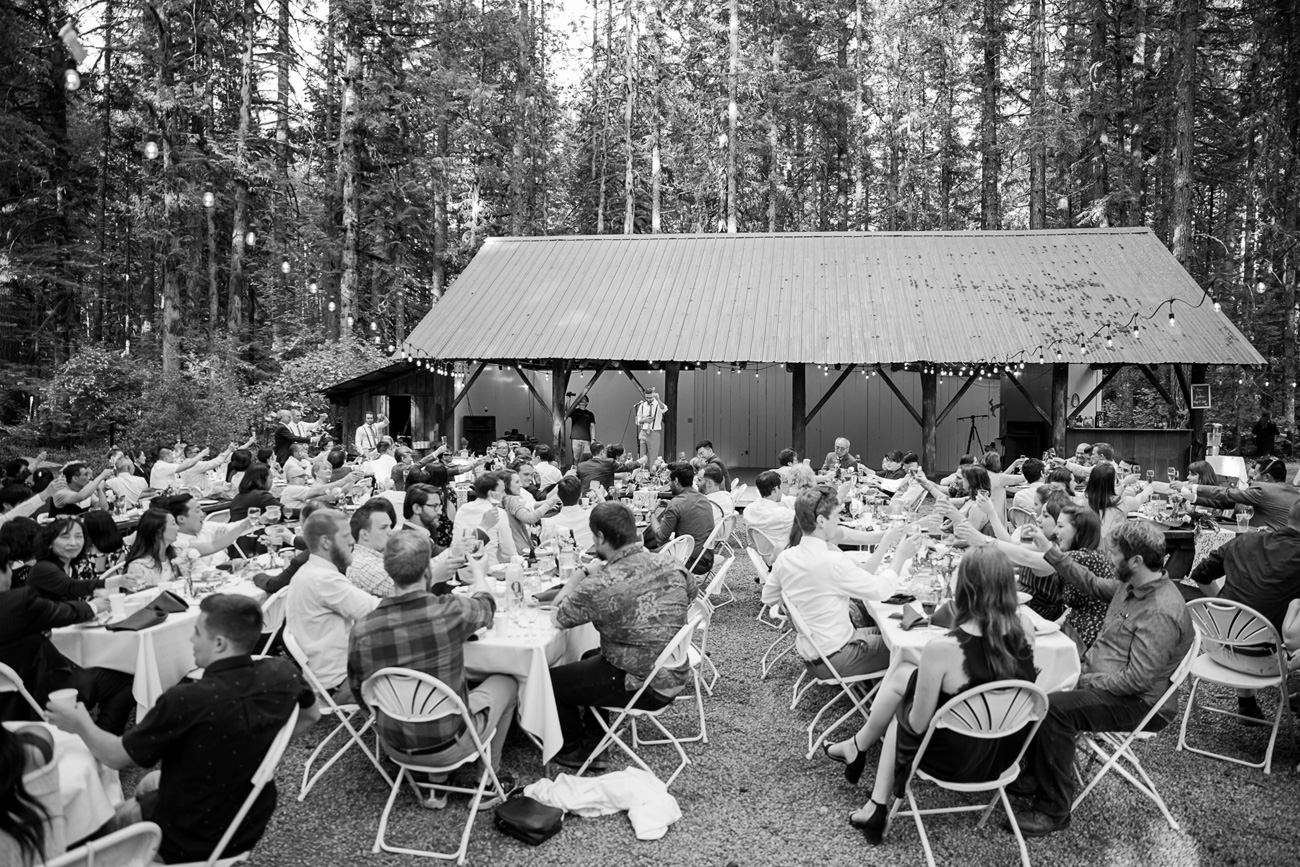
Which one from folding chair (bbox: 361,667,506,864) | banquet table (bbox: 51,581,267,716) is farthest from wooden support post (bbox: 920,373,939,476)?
banquet table (bbox: 51,581,267,716)

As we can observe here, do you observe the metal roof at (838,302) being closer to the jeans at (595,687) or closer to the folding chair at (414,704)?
the jeans at (595,687)

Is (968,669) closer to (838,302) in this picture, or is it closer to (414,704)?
(414,704)

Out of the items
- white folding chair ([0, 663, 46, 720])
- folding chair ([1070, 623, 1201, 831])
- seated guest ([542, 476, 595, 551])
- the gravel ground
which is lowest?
the gravel ground

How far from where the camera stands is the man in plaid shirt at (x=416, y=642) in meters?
3.51

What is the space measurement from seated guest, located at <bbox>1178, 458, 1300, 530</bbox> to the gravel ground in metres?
2.55

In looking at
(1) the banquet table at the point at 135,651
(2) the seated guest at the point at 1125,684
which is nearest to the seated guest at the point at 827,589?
(2) the seated guest at the point at 1125,684

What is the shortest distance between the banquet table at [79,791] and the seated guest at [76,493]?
4931 millimetres

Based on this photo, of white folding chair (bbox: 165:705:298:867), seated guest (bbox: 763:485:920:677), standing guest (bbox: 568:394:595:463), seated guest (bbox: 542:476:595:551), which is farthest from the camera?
standing guest (bbox: 568:394:595:463)

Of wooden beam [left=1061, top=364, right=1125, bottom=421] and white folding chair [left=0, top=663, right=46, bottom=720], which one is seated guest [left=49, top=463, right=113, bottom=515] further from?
wooden beam [left=1061, top=364, right=1125, bottom=421]

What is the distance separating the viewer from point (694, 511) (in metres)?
6.85

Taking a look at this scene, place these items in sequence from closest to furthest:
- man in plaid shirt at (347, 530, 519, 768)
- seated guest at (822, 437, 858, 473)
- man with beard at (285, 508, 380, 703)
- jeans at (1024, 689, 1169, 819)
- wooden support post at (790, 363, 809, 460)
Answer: man in plaid shirt at (347, 530, 519, 768), jeans at (1024, 689, 1169, 819), man with beard at (285, 508, 380, 703), seated guest at (822, 437, 858, 473), wooden support post at (790, 363, 809, 460)

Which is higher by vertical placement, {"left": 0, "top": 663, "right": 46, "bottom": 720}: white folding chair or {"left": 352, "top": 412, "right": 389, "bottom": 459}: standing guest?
{"left": 352, "top": 412, "right": 389, "bottom": 459}: standing guest

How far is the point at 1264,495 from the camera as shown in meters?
6.62

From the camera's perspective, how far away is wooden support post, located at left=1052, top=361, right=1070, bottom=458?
48.5ft
